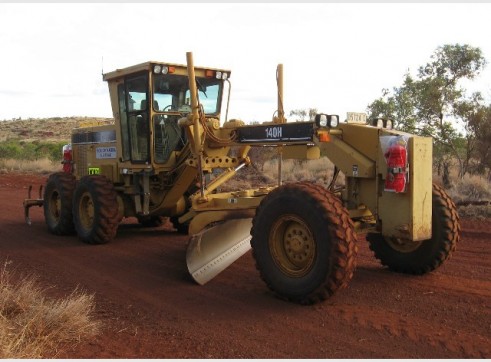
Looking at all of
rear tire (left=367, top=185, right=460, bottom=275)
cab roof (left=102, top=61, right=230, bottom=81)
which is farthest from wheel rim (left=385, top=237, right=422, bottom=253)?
cab roof (left=102, top=61, right=230, bottom=81)

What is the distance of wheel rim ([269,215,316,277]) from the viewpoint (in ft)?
18.2

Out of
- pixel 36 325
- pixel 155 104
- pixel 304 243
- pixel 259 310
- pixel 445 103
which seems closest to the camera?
pixel 36 325

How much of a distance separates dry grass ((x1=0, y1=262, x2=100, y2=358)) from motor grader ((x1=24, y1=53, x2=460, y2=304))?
6.53 ft

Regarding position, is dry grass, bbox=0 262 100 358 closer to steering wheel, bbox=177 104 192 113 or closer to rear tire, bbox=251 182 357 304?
rear tire, bbox=251 182 357 304

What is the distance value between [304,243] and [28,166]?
2390cm

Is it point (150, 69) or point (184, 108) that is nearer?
point (150, 69)

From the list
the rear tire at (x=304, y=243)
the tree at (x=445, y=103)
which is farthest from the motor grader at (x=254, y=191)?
the tree at (x=445, y=103)

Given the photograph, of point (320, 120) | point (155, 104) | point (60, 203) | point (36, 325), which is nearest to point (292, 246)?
point (320, 120)

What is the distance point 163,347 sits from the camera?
178 inches

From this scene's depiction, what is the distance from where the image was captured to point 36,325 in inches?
178

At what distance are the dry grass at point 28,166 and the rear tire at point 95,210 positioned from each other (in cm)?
1647

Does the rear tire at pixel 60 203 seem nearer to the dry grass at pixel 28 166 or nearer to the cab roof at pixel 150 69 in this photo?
the cab roof at pixel 150 69

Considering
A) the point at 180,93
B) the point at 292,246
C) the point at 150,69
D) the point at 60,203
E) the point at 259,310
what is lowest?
the point at 259,310

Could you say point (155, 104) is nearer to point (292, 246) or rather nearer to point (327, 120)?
point (327, 120)
